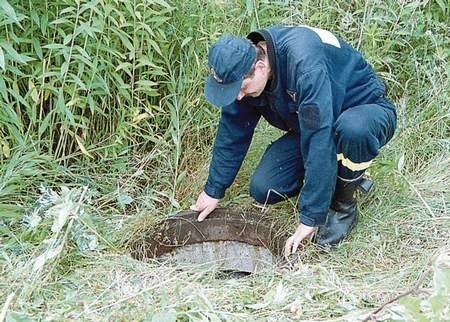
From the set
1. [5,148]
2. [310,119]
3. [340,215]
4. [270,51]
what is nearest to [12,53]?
[5,148]

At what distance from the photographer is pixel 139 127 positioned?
305cm

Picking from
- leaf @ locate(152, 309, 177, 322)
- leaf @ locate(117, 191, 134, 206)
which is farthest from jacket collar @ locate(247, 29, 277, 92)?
leaf @ locate(152, 309, 177, 322)

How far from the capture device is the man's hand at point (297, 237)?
2.58 meters

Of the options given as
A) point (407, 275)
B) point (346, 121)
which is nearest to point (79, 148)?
point (346, 121)

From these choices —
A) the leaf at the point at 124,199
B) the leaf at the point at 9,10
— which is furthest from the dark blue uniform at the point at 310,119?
Answer: the leaf at the point at 9,10

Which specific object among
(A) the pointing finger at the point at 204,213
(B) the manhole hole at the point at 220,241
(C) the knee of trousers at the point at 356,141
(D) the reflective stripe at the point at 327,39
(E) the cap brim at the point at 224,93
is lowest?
(B) the manhole hole at the point at 220,241

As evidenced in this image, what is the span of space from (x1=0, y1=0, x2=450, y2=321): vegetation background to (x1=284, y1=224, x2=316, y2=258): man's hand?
2.0 inches

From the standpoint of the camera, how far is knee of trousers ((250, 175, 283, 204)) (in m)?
2.85

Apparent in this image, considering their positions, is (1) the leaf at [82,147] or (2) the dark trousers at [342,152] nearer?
(2) the dark trousers at [342,152]

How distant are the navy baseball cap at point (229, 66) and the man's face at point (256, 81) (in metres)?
0.04

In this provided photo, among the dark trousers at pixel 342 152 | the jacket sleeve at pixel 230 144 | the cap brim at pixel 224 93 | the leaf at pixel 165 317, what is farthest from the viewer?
the jacket sleeve at pixel 230 144

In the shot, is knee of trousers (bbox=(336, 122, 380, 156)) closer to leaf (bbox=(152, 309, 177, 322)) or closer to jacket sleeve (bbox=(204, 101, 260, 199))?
jacket sleeve (bbox=(204, 101, 260, 199))

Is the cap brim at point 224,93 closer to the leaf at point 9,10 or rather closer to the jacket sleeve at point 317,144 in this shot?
the jacket sleeve at point 317,144

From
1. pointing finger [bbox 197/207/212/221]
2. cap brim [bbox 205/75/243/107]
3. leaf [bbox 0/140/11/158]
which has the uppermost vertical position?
cap brim [bbox 205/75/243/107]
